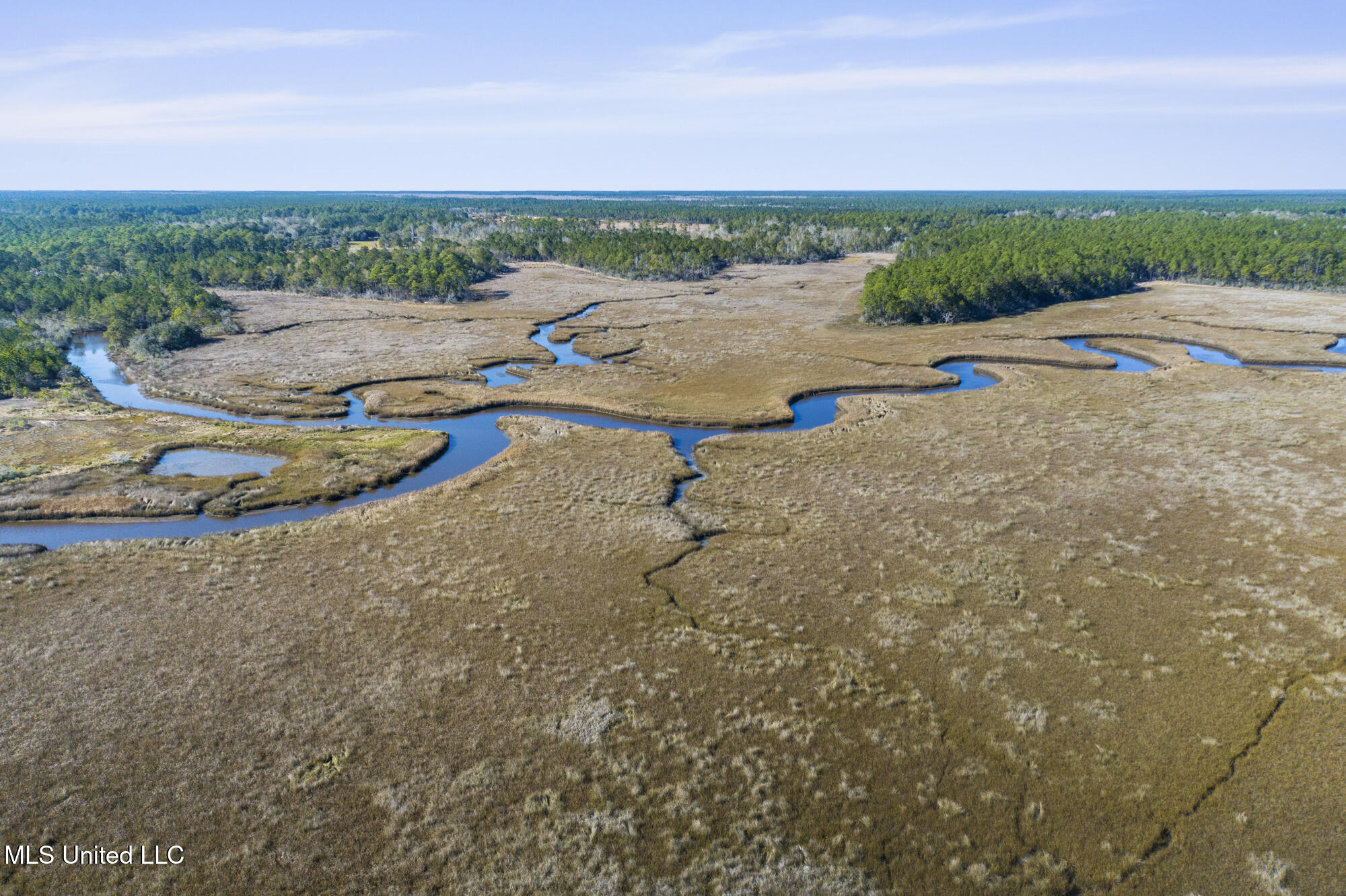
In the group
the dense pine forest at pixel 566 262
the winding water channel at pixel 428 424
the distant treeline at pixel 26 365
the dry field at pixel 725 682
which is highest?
the dense pine forest at pixel 566 262

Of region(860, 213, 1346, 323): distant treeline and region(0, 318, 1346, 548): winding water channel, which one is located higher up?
region(860, 213, 1346, 323): distant treeline

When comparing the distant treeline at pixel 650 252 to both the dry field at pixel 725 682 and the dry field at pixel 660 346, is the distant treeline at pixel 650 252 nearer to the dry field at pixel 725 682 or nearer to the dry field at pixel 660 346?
the dry field at pixel 660 346

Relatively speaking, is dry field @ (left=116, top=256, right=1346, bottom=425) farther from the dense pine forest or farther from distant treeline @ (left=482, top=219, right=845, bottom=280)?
distant treeline @ (left=482, top=219, right=845, bottom=280)

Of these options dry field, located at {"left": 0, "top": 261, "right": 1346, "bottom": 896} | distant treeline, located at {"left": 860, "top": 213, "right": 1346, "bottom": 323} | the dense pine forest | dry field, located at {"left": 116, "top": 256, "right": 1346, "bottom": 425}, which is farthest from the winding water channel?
distant treeline, located at {"left": 860, "top": 213, "right": 1346, "bottom": 323}

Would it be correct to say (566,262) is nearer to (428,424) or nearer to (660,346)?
(660,346)

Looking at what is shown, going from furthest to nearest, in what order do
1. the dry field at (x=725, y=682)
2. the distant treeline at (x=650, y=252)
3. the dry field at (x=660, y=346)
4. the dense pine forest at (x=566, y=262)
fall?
the distant treeline at (x=650, y=252) → the dense pine forest at (x=566, y=262) → the dry field at (x=660, y=346) → the dry field at (x=725, y=682)

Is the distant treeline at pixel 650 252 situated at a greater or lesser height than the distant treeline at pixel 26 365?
greater

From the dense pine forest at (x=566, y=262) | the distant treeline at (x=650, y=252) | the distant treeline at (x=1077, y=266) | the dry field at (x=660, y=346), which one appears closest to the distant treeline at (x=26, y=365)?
the dense pine forest at (x=566, y=262)
